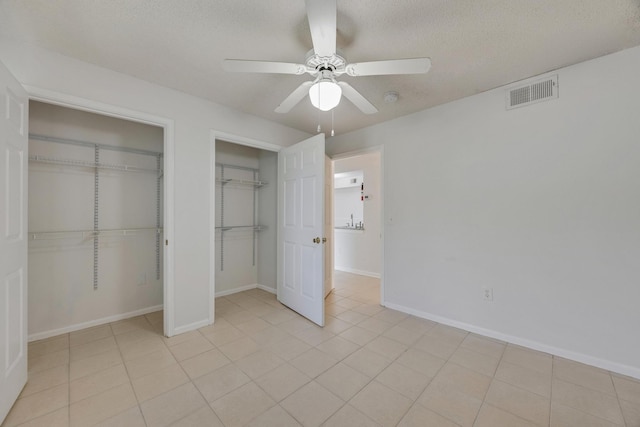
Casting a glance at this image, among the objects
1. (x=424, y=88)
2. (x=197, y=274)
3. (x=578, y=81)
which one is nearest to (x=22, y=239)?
(x=197, y=274)

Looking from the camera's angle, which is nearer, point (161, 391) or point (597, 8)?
point (597, 8)

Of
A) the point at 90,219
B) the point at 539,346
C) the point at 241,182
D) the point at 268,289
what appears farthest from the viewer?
the point at 268,289

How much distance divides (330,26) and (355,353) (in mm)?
2356

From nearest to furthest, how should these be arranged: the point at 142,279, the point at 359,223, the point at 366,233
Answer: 1. the point at 142,279
2. the point at 366,233
3. the point at 359,223

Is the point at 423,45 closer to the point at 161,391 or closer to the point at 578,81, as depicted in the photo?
the point at 578,81

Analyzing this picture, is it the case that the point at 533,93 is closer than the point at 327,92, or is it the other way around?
the point at 327,92

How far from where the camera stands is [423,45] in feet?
6.15

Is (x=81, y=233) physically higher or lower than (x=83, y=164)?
lower

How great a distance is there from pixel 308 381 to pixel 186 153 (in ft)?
7.77

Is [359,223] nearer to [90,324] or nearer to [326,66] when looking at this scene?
[326,66]

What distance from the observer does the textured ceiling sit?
1.54 metres

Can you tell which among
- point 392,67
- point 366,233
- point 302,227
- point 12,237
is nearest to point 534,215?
point 392,67

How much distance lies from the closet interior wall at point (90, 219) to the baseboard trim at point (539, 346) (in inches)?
130

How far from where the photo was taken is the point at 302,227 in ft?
10.1
